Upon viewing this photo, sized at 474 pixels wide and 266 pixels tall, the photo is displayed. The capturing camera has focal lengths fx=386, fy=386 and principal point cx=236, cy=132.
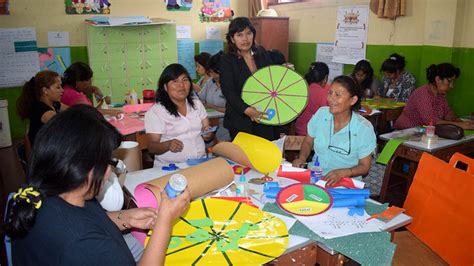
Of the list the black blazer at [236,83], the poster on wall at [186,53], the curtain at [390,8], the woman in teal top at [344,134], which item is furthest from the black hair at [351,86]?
the poster on wall at [186,53]

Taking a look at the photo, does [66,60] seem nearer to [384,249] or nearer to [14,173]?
[14,173]

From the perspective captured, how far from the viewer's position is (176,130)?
305 cm

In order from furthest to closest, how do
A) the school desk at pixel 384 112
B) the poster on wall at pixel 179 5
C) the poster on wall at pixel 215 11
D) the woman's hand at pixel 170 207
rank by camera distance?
the poster on wall at pixel 215 11 → the poster on wall at pixel 179 5 → the school desk at pixel 384 112 → the woman's hand at pixel 170 207

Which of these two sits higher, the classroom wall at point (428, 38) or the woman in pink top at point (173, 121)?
the classroom wall at point (428, 38)

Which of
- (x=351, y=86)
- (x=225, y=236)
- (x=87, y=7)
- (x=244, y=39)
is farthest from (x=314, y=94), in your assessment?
(x=87, y=7)

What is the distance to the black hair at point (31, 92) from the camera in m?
3.78

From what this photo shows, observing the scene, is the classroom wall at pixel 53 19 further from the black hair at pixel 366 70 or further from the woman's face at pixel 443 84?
the woman's face at pixel 443 84

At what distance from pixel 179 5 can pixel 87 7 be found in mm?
1869

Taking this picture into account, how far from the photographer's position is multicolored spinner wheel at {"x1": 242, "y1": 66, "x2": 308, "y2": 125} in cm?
298

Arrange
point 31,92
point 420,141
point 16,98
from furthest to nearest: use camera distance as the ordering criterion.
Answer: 1. point 16,98
2. point 31,92
3. point 420,141

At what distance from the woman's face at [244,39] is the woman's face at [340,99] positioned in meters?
0.91

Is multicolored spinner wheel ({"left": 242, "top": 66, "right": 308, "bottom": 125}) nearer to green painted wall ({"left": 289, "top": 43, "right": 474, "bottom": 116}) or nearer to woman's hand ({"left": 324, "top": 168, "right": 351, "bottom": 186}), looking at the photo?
woman's hand ({"left": 324, "top": 168, "right": 351, "bottom": 186})

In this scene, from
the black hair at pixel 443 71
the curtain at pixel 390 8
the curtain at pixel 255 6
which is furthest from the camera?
the curtain at pixel 255 6

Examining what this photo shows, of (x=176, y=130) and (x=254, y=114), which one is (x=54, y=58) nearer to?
(x=176, y=130)
